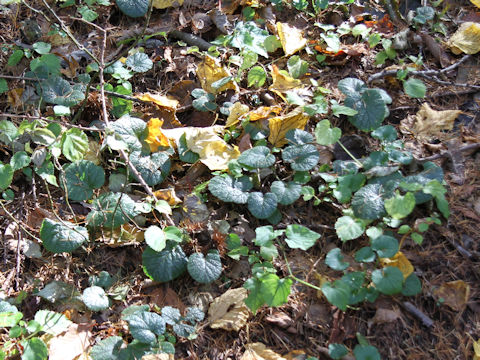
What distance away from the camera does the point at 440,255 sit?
1923 millimetres

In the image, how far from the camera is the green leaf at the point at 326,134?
210 cm

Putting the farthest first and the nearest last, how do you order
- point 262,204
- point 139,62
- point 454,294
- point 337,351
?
1. point 139,62
2. point 262,204
3. point 454,294
4. point 337,351

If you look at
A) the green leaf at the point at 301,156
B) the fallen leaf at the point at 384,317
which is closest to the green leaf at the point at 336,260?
the fallen leaf at the point at 384,317

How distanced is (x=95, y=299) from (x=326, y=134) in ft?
4.24

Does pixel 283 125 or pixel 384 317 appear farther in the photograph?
pixel 283 125

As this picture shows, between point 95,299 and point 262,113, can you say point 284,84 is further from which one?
point 95,299

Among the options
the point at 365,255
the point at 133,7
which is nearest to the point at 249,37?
the point at 133,7

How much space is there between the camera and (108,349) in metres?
1.79

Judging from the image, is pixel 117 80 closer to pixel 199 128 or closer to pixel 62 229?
pixel 199 128

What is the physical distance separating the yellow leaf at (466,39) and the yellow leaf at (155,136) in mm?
1697

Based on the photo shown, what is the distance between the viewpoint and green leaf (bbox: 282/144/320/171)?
7.03ft

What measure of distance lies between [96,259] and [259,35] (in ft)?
5.10

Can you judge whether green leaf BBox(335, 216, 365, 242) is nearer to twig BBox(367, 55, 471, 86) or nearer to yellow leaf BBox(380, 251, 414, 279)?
yellow leaf BBox(380, 251, 414, 279)

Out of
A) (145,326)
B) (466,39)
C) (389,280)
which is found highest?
(466,39)
